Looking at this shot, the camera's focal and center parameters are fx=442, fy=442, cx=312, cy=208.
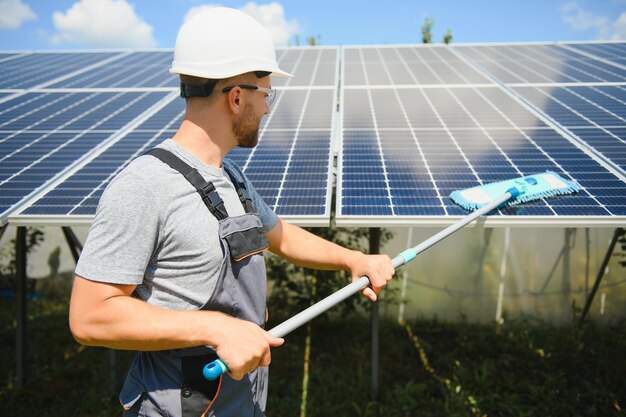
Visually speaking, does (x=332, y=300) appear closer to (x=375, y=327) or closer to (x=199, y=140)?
(x=199, y=140)

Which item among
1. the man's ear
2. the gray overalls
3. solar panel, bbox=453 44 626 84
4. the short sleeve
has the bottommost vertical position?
the gray overalls

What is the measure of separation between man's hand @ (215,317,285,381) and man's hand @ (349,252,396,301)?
86 centimetres

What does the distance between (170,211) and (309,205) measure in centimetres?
198

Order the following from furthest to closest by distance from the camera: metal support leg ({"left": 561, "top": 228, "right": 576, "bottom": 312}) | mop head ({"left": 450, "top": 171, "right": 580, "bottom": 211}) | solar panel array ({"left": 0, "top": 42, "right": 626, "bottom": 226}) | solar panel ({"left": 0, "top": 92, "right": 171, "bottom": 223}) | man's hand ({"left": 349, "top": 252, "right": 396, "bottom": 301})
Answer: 1. metal support leg ({"left": 561, "top": 228, "right": 576, "bottom": 312})
2. solar panel ({"left": 0, "top": 92, "right": 171, "bottom": 223})
3. solar panel array ({"left": 0, "top": 42, "right": 626, "bottom": 226})
4. mop head ({"left": 450, "top": 171, "right": 580, "bottom": 211})
5. man's hand ({"left": 349, "top": 252, "right": 396, "bottom": 301})

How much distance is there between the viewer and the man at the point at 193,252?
151 centimetres

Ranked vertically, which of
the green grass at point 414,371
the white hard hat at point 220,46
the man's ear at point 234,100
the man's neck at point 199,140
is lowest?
the green grass at point 414,371

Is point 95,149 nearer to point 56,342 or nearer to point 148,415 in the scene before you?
point 148,415

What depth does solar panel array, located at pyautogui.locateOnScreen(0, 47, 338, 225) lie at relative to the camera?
3.61m

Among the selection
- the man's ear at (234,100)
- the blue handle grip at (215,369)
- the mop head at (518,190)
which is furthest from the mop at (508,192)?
the blue handle grip at (215,369)

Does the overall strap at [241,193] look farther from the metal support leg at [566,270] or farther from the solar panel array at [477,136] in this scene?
the metal support leg at [566,270]

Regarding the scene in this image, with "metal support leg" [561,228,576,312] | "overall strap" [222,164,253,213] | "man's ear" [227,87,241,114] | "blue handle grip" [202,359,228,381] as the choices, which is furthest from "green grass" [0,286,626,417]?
"man's ear" [227,87,241,114]

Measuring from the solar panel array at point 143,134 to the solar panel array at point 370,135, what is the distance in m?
0.02

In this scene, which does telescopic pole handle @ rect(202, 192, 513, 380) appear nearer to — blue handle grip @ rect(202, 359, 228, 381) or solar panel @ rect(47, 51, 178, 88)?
blue handle grip @ rect(202, 359, 228, 381)

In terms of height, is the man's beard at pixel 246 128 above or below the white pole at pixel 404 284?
above
